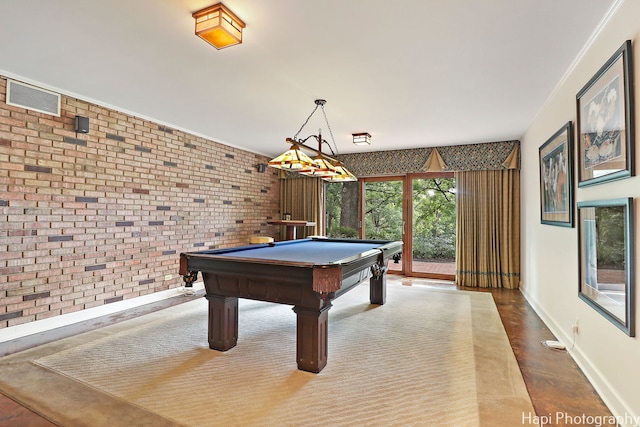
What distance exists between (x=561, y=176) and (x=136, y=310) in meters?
4.78

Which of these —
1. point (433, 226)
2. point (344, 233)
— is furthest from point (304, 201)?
point (433, 226)

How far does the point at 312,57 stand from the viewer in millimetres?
2566

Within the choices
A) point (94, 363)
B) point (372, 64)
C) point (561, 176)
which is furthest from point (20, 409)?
point (561, 176)

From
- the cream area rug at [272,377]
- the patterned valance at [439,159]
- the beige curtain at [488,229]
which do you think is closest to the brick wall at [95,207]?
the cream area rug at [272,377]

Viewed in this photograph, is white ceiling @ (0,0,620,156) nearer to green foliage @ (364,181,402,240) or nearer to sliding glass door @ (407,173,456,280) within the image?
sliding glass door @ (407,173,456,280)

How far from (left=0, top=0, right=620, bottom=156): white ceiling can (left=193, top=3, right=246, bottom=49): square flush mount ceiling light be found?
0.05 metres

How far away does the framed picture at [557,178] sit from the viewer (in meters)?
2.78

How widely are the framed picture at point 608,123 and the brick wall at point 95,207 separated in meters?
4.59

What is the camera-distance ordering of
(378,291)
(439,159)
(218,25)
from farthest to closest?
(439,159) < (378,291) < (218,25)

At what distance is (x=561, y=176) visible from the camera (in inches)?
119

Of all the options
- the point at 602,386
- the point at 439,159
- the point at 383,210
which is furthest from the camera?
the point at 383,210

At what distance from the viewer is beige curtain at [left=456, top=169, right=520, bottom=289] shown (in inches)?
206

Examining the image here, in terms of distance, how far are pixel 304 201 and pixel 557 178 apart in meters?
4.50

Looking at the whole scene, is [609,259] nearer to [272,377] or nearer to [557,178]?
[557,178]
